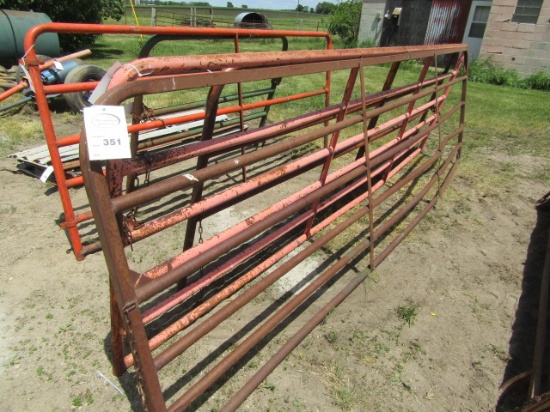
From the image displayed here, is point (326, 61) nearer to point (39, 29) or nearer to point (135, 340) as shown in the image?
point (135, 340)

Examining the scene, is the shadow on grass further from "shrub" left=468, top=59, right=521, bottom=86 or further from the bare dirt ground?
"shrub" left=468, top=59, right=521, bottom=86

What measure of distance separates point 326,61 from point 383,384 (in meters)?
1.78

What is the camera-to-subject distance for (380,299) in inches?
103

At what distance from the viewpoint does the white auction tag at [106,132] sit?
41.0 inches

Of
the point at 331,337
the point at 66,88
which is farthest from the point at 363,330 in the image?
the point at 66,88

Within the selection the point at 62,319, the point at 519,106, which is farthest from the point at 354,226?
the point at 519,106

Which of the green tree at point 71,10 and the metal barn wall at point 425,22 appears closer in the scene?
the green tree at point 71,10

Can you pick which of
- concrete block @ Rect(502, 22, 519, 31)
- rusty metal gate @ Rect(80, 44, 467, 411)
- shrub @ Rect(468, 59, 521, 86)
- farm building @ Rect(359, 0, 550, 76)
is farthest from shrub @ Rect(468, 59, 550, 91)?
rusty metal gate @ Rect(80, 44, 467, 411)

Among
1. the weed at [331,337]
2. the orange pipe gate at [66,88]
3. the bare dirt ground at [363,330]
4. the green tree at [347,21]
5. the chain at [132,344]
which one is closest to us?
the chain at [132,344]

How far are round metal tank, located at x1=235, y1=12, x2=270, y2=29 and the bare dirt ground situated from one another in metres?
18.2

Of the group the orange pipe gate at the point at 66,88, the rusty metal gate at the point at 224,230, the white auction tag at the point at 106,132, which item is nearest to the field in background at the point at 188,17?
the orange pipe gate at the point at 66,88

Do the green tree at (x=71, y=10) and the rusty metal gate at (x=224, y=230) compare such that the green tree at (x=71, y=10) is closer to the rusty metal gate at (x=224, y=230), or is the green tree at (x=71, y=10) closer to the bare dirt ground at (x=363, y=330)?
the bare dirt ground at (x=363, y=330)

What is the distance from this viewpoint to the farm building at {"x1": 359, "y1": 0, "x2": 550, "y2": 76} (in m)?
10.8

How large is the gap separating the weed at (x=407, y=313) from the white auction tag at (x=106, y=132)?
6.90 feet
